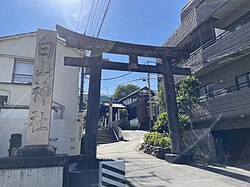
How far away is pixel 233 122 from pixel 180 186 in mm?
7842

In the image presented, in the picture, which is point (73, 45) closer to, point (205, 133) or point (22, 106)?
point (22, 106)

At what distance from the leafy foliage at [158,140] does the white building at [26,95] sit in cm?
509

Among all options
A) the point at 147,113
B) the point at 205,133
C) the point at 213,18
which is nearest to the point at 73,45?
the point at 205,133

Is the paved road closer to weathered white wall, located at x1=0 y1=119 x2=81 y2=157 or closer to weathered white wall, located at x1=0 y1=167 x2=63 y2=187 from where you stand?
weathered white wall, located at x1=0 y1=167 x2=63 y2=187

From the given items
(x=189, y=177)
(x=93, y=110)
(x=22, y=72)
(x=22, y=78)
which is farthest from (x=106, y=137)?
(x=189, y=177)

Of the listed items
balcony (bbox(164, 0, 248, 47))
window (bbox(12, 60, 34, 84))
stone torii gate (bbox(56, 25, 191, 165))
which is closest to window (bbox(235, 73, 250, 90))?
stone torii gate (bbox(56, 25, 191, 165))

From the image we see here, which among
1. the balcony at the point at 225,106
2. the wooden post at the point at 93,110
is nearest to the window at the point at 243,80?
the balcony at the point at 225,106

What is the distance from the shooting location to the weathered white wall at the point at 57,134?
9919 mm

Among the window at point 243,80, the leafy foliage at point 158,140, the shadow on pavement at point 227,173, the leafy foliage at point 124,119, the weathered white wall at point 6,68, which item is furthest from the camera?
the leafy foliage at point 124,119

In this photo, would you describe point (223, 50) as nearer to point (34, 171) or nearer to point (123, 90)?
point (34, 171)

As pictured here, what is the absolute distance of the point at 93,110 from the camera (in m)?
7.74

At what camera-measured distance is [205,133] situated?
9539mm

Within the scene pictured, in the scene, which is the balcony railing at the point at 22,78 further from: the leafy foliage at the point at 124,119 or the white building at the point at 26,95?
the leafy foliage at the point at 124,119

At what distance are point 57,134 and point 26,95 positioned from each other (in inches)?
138
